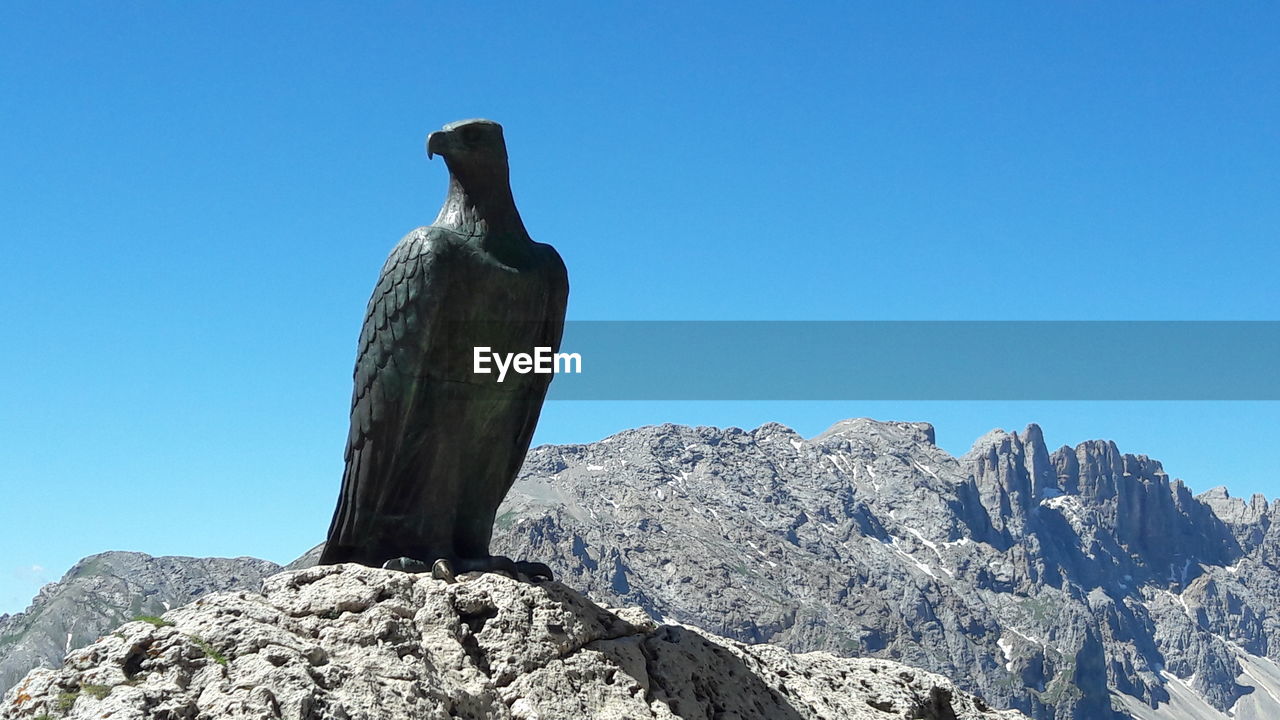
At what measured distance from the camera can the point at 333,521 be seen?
12195mm

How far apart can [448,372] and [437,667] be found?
3011 millimetres

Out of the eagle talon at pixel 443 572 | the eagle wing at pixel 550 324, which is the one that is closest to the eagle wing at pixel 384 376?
the eagle talon at pixel 443 572

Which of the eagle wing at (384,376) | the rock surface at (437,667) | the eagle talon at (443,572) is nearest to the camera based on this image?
the rock surface at (437,667)

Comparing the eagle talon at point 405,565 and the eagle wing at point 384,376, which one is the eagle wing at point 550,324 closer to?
the eagle wing at point 384,376

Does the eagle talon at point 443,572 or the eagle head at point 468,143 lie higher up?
the eagle head at point 468,143

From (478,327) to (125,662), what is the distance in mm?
4134

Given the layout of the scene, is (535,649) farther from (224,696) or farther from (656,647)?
(224,696)

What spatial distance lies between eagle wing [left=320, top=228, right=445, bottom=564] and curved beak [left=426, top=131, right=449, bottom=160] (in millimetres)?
848

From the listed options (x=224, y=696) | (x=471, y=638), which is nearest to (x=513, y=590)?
(x=471, y=638)

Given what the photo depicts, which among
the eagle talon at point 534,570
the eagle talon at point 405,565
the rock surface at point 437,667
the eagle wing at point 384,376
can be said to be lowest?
the rock surface at point 437,667

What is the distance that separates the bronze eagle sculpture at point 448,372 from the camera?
11.5m

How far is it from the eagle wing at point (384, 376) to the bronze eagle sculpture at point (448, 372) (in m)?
0.01

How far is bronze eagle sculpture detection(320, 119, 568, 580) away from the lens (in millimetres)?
11492

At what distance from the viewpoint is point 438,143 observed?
12.0 meters
